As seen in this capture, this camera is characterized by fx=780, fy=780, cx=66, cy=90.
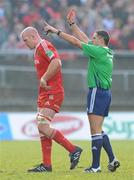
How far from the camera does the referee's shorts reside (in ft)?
41.5

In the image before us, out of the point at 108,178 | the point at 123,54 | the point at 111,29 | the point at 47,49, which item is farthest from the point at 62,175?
the point at 111,29

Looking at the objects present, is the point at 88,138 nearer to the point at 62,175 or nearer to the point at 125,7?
the point at 125,7

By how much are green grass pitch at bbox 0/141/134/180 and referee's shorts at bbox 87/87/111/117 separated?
1.00 meters

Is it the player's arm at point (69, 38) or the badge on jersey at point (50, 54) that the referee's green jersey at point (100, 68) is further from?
the badge on jersey at point (50, 54)

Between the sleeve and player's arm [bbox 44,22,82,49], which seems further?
the sleeve

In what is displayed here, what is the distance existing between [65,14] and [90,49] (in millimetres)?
15627

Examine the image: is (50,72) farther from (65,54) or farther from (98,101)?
(65,54)

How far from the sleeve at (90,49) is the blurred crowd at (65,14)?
14446mm

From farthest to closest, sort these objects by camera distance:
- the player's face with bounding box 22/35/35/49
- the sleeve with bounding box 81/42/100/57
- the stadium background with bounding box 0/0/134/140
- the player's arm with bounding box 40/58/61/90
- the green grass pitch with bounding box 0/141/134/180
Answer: the stadium background with bounding box 0/0/134/140
the player's face with bounding box 22/35/35/49
the player's arm with bounding box 40/58/61/90
the sleeve with bounding box 81/42/100/57
the green grass pitch with bounding box 0/141/134/180

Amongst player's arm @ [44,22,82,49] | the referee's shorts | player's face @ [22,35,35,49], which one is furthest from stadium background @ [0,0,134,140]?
player's arm @ [44,22,82,49]

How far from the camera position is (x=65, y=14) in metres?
28.0

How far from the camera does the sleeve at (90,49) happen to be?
40.9ft

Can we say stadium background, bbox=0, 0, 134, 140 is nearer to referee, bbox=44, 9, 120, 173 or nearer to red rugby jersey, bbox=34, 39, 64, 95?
red rugby jersey, bbox=34, 39, 64, 95

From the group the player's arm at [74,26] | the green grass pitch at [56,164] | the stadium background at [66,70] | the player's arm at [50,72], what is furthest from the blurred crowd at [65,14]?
the player's arm at [50,72]
